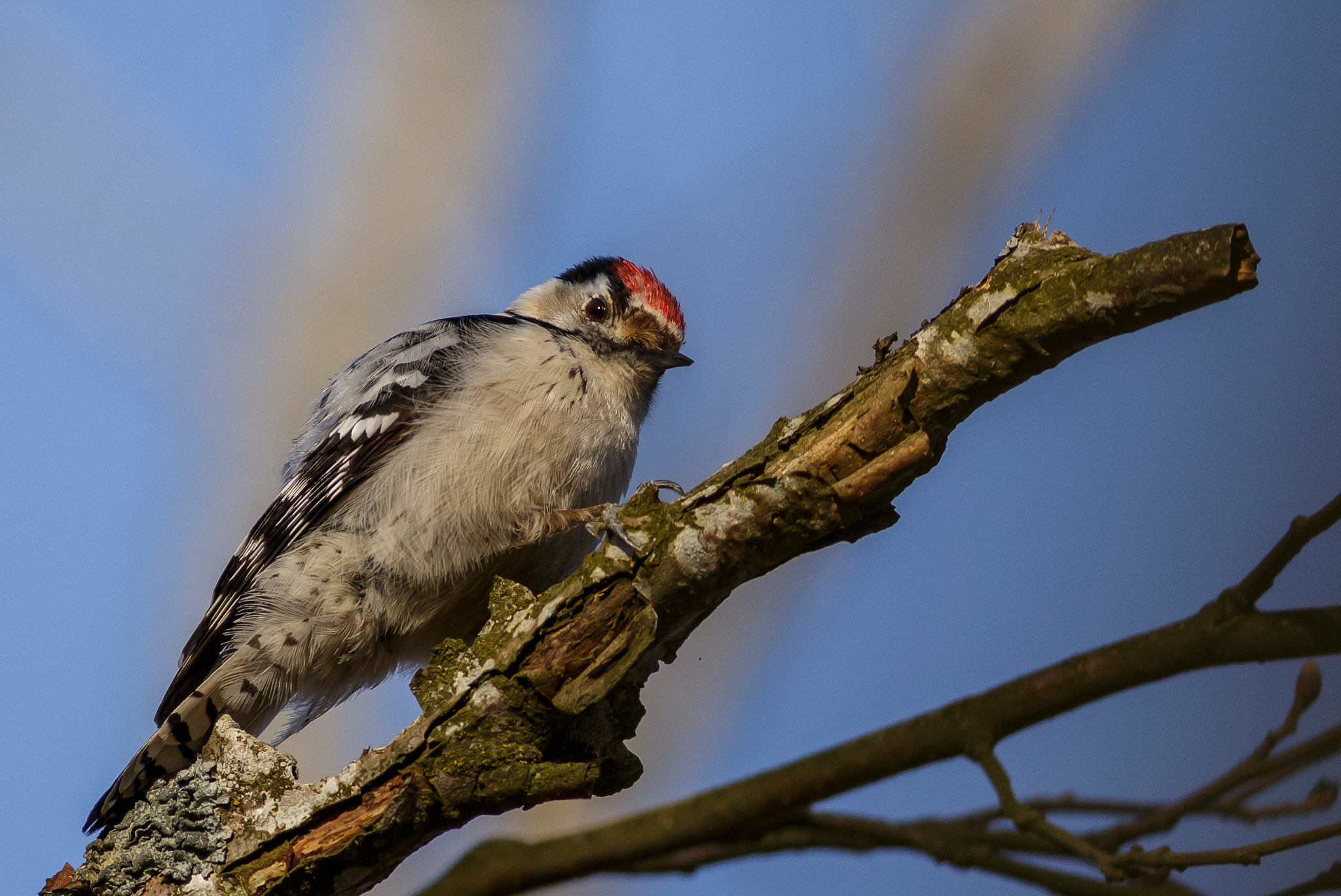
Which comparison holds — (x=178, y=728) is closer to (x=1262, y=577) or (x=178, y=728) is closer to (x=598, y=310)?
(x=598, y=310)

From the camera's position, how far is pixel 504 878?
1.87 metres

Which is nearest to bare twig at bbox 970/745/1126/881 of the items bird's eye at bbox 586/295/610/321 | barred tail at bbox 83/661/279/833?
barred tail at bbox 83/661/279/833

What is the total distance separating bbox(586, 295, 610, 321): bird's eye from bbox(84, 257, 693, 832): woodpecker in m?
0.43

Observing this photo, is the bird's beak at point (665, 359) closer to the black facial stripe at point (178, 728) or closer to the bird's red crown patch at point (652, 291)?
the bird's red crown patch at point (652, 291)

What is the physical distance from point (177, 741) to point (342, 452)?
1.11 metres

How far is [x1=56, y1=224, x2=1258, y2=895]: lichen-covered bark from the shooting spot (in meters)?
2.55

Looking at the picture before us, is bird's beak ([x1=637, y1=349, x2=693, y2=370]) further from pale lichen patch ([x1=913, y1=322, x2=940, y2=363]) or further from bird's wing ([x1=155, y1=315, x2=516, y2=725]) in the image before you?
pale lichen patch ([x1=913, y1=322, x2=940, y2=363])

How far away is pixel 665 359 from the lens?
14.2ft

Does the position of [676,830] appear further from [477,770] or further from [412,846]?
[412,846]

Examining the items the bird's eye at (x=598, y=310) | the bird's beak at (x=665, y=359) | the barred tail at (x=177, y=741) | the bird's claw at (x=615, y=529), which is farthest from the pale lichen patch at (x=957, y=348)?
A: the barred tail at (x=177, y=741)

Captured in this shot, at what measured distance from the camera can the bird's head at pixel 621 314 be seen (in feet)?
14.5

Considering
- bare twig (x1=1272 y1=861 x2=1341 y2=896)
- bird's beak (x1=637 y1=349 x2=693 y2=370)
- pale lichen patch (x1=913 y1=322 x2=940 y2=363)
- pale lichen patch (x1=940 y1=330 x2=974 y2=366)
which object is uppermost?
bird's beak (x1=637 y1=349 x2=693 y2=370)

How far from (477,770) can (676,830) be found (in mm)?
954

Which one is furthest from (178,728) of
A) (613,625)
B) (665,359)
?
(665,359)
